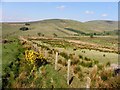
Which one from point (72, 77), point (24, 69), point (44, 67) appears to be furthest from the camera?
point (44, 67)

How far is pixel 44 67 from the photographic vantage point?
22.9m

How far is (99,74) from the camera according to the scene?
64.7 feet

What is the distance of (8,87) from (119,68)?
24.9 feet

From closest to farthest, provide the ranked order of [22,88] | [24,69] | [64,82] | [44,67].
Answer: [22,88], [64,82], [24,69], [44,67]

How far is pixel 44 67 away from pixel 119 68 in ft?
16.5

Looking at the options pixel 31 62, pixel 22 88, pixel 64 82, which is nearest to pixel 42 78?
pixel 64 82

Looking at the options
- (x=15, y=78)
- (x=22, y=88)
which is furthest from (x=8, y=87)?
(x=15, y=78)

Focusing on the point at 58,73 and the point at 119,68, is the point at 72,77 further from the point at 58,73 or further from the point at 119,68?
the point at 119,68

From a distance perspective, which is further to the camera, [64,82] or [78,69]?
[78,69]

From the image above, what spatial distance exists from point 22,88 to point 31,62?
22.1 ft

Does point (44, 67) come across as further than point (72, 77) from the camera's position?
Yes

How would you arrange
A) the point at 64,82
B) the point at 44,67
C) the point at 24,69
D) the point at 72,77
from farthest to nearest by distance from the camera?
the point at 44,67 → the point at 24,69 → the point at 72,77 → the point at 64,82

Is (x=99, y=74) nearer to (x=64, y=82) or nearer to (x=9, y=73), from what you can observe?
(x=64, y=82)

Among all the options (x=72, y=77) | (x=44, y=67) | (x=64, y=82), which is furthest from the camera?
(x=44, y=67)
